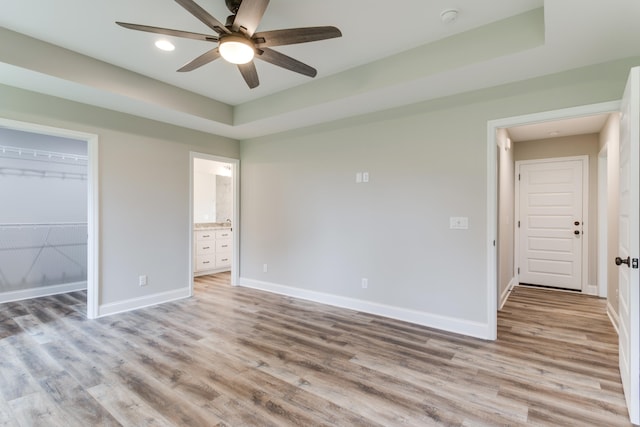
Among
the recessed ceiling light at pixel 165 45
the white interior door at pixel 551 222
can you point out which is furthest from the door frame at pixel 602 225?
the recessed ceiling light at pixel 165 45

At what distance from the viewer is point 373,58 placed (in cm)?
309

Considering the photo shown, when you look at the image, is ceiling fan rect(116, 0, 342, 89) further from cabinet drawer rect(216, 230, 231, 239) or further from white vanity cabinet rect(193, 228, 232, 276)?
cabinet drawer rect(216, 230, 231, 239)

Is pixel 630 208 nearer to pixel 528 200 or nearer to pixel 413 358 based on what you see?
pixel 413 358

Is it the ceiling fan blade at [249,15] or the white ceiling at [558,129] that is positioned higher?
the white ceiling at [558,129]

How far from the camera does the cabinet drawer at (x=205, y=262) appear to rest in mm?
6047

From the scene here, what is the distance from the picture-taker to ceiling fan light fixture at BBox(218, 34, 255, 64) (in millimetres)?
2026

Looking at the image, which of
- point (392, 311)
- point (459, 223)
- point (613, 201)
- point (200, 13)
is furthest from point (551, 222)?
point (200, 13)

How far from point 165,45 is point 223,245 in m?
4.34

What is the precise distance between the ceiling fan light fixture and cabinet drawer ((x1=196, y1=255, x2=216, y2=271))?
4672 millimetres

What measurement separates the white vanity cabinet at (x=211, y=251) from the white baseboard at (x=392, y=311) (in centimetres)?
175

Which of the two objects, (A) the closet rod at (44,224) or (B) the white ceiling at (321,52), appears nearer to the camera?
(B) the white ceiling at (321,52)

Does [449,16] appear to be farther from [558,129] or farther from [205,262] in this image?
[205,262]

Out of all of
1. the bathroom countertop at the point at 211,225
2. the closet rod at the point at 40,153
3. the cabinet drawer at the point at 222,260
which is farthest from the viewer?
the cabinet drawer at the point at 222,260

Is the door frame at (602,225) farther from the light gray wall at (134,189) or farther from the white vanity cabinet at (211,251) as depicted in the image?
the white vanity cabinet at (211,251)
